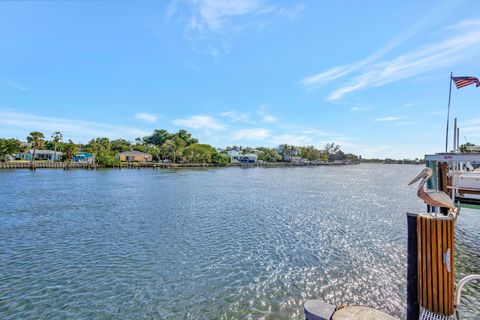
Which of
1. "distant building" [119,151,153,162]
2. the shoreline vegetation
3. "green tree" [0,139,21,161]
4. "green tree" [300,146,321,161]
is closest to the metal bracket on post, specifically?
the shoreline vegetation

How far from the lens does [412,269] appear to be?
4273 mm

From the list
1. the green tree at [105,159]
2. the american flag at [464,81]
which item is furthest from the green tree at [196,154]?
the american flag at [464,81]

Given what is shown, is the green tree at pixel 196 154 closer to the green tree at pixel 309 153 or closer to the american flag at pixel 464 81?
the green tree at pixel 309 153

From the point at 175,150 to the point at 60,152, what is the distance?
1536 inches

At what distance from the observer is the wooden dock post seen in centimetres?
413

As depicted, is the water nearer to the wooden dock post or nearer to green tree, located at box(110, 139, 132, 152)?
the wooden dock post

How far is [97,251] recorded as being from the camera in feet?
36.1

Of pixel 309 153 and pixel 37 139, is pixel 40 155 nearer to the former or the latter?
pixel 37 139

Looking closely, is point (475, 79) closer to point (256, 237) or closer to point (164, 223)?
point (256, 237)

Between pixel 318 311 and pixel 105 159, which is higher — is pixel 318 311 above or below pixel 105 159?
below

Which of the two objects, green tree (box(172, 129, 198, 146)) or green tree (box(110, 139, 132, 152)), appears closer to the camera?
green tree (box(110, 139, 132, 152))

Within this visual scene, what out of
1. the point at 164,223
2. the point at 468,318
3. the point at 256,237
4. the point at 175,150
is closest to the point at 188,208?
the point at 164,223

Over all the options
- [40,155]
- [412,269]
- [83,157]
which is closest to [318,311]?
[412,269]

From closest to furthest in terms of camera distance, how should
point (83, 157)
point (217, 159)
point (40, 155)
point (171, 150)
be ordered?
point (40, 155) < point (83, 157) < point (171, 150) < point (217, 159)
